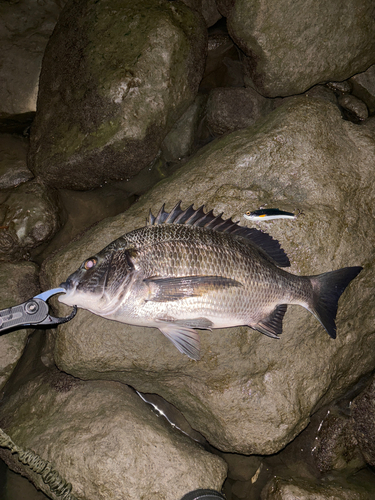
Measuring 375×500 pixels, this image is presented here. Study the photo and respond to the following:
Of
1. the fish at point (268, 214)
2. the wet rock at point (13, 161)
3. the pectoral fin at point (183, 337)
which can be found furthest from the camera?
the wet rock at point (13, 161)

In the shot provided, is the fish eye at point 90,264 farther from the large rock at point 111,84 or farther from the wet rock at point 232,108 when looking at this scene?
the wet rock at point 232,108

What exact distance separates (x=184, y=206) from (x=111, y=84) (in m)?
1.90

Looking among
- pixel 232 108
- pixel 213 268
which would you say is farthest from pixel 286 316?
pixel 232 108

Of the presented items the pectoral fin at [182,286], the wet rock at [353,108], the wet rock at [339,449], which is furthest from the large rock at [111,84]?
the wet rock at [339,449]

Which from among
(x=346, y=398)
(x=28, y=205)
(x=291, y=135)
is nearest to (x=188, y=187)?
(x=291, y=135)

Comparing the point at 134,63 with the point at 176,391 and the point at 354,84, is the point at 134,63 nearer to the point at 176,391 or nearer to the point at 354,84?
the point at 354,84

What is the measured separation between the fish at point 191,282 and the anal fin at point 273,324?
11mm

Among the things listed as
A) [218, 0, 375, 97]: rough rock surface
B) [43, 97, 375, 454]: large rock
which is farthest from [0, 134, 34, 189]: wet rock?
[218, 0, 375, 97]: rough rock surface

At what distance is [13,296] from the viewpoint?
447cm

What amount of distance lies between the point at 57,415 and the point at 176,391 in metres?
1.44

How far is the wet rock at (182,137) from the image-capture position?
5102 millimetres

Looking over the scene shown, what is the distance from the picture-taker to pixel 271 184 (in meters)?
4.20

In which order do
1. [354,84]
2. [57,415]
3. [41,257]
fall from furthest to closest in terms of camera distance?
[354,84] → [41,257] → [57,415]

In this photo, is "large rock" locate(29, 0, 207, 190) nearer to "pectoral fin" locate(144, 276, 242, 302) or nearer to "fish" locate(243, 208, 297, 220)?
"fish" locate(243, 208, 297, 220)
